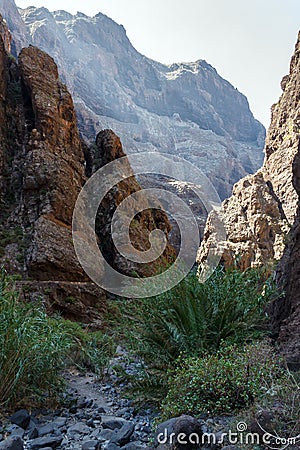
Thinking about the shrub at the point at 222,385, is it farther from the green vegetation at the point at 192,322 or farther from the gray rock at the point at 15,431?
the gray rock at the point at 15,431

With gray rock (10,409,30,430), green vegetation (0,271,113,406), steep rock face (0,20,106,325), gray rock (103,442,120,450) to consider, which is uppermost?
steep rock face (0,20,106,325)

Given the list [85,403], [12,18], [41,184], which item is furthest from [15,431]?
[12,18]

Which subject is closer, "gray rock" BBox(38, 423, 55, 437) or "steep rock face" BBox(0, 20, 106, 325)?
"gray rock" BBox(38, 423, 55, 437)

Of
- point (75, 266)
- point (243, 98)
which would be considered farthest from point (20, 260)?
point (243, 98)

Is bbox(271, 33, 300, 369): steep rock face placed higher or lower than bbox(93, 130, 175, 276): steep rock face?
lower

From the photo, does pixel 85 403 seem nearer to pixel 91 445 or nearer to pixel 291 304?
pixel 91 445

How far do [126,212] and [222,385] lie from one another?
1357 centimetres

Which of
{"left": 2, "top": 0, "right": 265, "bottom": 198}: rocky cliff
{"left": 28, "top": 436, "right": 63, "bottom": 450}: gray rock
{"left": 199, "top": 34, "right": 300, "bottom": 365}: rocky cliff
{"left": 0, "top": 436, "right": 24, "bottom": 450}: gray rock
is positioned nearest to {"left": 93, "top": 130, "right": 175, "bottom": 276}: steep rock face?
{"left": 199, "top": 34, "right": 300, "bottom": 365}: rocky cliff

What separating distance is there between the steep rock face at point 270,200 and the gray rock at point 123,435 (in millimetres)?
20796

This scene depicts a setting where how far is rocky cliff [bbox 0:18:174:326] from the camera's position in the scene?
1125 cm

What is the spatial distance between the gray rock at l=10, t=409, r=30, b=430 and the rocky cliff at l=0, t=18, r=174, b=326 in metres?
6.63

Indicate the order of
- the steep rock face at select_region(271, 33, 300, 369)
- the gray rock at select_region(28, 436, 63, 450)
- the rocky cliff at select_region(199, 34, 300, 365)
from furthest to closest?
the rocky cliff at select_region(199, 34, 300, 365)
the steep rock face at select_region(271, 33, 300, 369)
the gray rock at select_region(28, 436, 63, 450)

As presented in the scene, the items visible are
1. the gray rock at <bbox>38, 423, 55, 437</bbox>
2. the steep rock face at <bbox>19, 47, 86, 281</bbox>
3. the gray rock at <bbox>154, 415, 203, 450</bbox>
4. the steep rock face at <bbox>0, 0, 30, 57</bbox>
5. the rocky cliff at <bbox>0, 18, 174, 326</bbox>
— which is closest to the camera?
the gray rock at <bbox>154, 415, 203, 450</bbox>

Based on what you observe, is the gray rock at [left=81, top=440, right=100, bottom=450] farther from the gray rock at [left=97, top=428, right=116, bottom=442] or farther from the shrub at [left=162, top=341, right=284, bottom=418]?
the shrub at [left=162, top=341, right=284, bottom=418]
